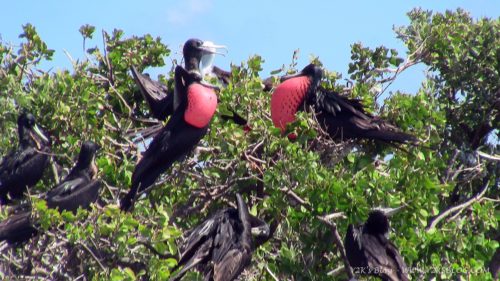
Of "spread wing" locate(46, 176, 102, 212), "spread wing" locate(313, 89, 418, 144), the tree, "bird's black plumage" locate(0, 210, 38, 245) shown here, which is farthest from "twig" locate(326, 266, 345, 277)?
"bird's black plumage" locate(0, 210, 38, 245)

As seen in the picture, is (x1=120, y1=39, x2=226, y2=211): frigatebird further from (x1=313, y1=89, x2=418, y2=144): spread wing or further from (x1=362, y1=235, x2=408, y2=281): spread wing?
(x1=362, y1=235, x2=408, y2=281): spread wing

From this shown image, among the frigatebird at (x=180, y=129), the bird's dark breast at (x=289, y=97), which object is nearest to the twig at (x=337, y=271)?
the frigatebird at (x=180, y=129)

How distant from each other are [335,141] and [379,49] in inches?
29.0

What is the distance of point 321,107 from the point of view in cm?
836

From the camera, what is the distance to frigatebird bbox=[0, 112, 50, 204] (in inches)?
310

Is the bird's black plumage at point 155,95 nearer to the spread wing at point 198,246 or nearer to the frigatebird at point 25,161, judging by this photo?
the frigatebird at point 25,161

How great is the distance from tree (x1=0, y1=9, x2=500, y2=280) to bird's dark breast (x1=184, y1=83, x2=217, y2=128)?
0.08 meters

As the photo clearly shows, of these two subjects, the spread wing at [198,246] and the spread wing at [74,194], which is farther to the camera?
the spread wing at [74,194]

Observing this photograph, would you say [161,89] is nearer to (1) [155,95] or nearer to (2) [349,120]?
(1) [155,95]

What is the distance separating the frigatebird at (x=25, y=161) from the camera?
25.8 ft

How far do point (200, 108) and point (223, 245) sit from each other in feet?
3.93

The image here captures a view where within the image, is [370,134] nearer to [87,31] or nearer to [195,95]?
[195,95]

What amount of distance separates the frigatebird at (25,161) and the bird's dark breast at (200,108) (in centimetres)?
90

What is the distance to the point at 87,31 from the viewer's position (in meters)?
8.16
